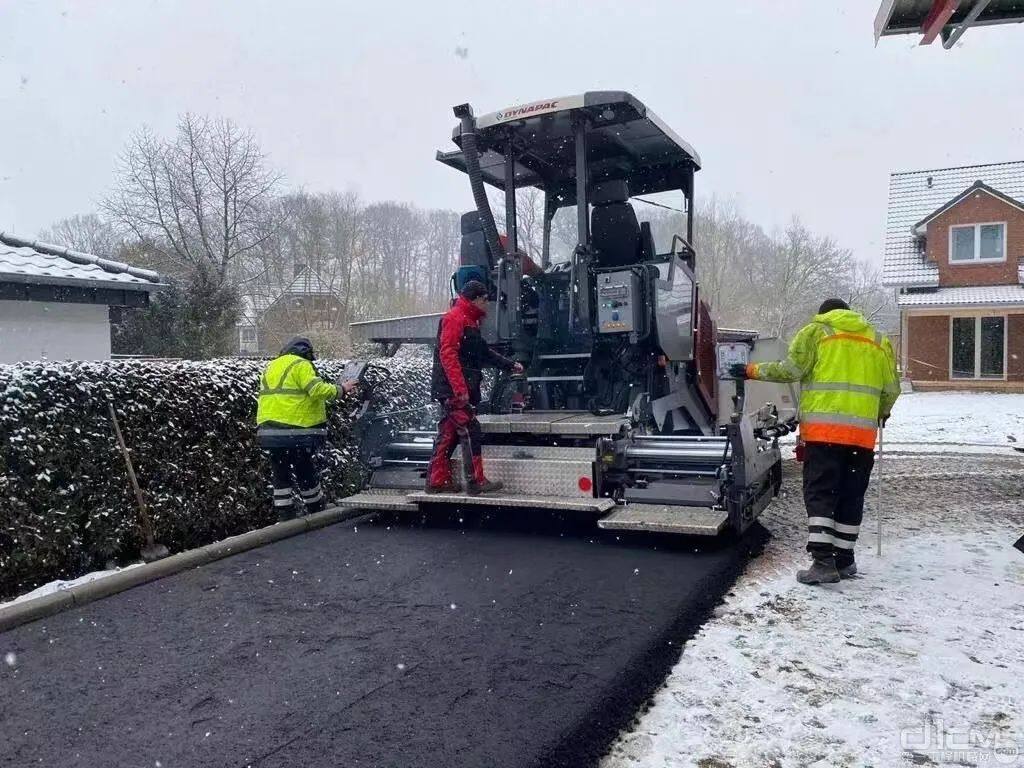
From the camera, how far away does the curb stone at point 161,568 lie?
14.0ft

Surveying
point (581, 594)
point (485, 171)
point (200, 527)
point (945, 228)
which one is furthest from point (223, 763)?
point (945, 228)

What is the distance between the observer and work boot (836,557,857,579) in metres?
4.66

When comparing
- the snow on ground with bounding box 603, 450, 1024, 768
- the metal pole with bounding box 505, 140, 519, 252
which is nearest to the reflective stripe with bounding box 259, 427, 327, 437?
the metal pole with bounding box 505, 140, 519, 252

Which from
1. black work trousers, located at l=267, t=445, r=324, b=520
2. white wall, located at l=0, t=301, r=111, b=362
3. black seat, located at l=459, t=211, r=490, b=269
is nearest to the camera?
black work trousers, located at l=267, t=445, r=324, b=520

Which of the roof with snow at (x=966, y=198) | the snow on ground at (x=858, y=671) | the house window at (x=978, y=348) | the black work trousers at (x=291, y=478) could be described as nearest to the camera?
the snow on ground at (x=858, y=671)

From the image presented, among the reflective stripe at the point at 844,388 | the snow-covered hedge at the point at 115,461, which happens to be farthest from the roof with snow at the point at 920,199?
the snow-covered hedge at the point at 115,461

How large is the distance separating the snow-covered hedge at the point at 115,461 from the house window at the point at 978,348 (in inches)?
846

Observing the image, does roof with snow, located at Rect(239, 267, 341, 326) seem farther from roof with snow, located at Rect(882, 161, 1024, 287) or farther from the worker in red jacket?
the worker in red jacket

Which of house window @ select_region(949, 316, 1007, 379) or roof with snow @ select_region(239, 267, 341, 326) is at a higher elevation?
roof with snow @ select_region(239, 267, 341, 326)

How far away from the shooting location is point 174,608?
4.41 meters

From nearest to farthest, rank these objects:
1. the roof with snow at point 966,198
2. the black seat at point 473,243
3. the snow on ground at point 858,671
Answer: the snow on ground at point 858,671 < the black seat at point 473,243 < the roof with snow at point 966,198

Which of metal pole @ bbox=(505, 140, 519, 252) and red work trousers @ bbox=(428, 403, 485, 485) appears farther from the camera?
metal pole @ bbox=(505, 140, 519, 252)

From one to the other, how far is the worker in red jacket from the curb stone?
1166mm

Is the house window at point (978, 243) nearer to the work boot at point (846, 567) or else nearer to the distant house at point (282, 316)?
the distant house at point (282, 316)
